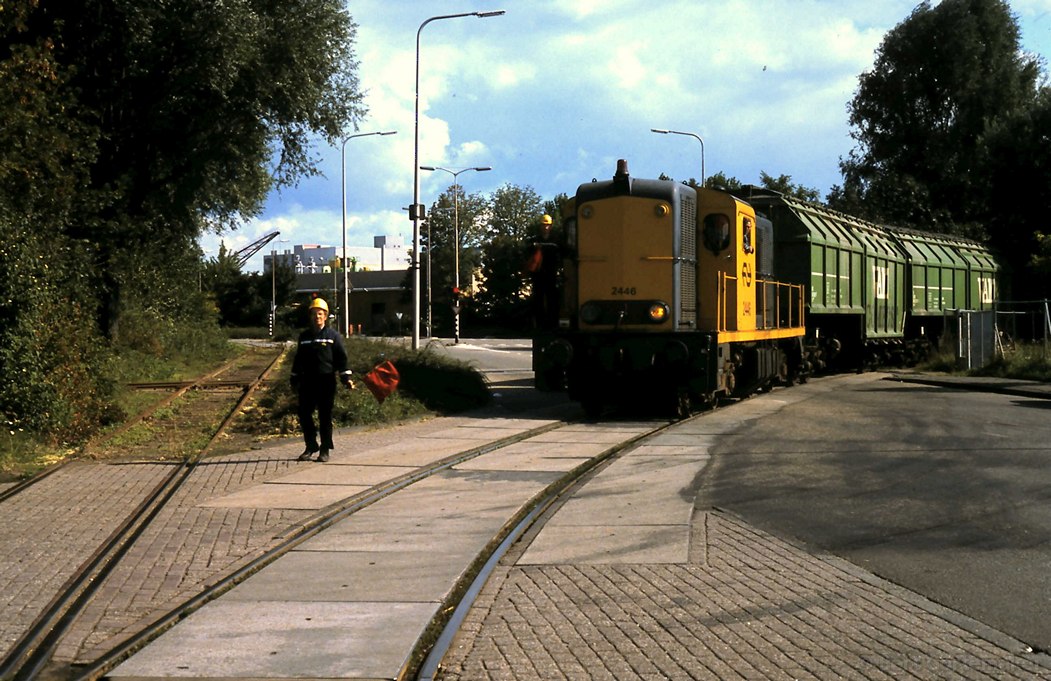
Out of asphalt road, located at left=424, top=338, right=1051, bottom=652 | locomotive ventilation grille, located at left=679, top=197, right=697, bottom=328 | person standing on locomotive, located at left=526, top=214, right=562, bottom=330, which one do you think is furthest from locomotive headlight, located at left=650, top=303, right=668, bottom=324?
asphalt road, located at left=424, top=338, right=1051, bottom=652

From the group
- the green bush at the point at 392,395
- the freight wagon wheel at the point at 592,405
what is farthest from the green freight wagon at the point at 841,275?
the green bush at the point at 392,395

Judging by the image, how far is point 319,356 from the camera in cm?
1179

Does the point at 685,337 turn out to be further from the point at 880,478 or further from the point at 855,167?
the point at 855,167

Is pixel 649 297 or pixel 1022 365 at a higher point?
pixel 649 297

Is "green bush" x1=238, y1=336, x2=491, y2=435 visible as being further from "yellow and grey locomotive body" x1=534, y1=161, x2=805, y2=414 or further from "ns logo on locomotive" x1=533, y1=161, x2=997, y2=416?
"yellow and grey locomotive body" x1=534, y1=161, x2=805, y2=414

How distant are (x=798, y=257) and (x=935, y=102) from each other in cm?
3940

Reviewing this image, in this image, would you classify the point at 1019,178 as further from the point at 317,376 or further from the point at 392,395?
the point at 317,376

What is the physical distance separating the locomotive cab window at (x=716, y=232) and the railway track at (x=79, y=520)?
7684 mm

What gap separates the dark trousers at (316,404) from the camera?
38.3ft

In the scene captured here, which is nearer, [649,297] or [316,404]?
[316,404]

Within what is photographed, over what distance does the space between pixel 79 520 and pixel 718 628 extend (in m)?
5.29

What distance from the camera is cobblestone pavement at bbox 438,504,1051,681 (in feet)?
15.8

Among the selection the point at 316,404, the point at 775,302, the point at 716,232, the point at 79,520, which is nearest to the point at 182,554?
the point at 79,520

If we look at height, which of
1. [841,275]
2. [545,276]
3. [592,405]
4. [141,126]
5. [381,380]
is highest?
[141,126]
